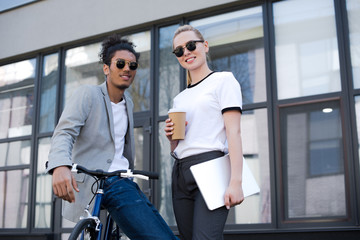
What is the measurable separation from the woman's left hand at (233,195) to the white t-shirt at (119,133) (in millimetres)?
847

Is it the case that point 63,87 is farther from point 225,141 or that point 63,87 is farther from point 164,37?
point 225,141

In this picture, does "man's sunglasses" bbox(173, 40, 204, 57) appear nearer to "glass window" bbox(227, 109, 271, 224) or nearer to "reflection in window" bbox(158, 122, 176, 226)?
"glass window" bbox(227, 109, 271, 224)

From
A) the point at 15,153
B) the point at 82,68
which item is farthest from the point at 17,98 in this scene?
the point at 82,68

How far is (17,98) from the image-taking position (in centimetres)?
890

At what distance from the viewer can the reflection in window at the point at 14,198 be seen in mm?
8242

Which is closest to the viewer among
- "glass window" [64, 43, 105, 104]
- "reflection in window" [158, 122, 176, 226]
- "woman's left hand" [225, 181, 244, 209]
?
"woman's left hand" [225, 181, 244, 209]

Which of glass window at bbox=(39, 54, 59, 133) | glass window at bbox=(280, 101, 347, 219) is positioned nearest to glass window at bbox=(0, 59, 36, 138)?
glass window at bbox=(39, 54, 59, 133)

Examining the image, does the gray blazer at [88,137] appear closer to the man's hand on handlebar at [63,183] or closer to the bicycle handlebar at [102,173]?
the bicycle handlebar at [102,173]

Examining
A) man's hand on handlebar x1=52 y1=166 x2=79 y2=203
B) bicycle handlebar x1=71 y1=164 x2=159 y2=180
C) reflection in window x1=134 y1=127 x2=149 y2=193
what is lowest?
man's hand on handlebar x1=52 y1=166 x2=79 y2=203

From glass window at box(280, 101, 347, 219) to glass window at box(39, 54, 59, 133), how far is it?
14.2 feet

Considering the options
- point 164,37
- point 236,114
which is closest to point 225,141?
point 236,114

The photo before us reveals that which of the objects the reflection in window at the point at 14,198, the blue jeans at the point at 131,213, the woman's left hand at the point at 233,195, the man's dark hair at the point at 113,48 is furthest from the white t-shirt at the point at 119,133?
the reflection in window at the point at 14,198

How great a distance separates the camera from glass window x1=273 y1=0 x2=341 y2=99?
19.8ft

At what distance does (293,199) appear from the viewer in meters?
5.88
